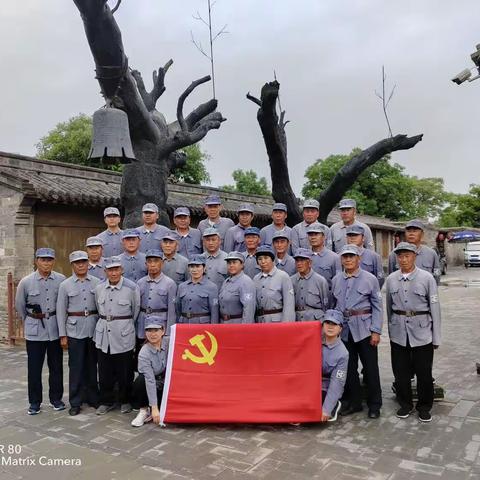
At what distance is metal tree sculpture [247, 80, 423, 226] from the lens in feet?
21.0

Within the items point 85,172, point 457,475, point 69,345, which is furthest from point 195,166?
point 457,475

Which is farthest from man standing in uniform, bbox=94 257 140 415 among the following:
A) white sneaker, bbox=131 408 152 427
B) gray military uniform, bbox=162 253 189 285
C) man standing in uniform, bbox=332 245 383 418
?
man standing in uniform, bbox=332 245 383 418

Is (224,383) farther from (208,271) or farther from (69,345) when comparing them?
(69,345)

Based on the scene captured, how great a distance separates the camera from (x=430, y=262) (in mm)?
5492

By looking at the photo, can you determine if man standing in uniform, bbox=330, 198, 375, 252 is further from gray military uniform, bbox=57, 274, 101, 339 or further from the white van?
the white van

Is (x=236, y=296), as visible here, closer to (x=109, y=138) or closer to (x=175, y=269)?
(x=175, y=269)

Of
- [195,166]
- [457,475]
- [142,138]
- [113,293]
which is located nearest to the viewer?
[457,475]

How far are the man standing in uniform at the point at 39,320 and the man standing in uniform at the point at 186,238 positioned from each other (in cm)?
158

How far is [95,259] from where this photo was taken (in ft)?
19.1

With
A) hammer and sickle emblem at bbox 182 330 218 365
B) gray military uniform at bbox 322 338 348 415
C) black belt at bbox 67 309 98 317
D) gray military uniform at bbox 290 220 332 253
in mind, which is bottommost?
gray military uniform at bbox 322 338 348 415

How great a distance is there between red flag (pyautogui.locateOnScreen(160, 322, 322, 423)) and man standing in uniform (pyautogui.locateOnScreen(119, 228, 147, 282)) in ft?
3.52

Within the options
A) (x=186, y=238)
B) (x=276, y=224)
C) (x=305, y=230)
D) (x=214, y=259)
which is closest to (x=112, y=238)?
(x=186, y=238)

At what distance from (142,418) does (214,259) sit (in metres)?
1.88

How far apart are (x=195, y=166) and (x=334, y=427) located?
90.7 ft
